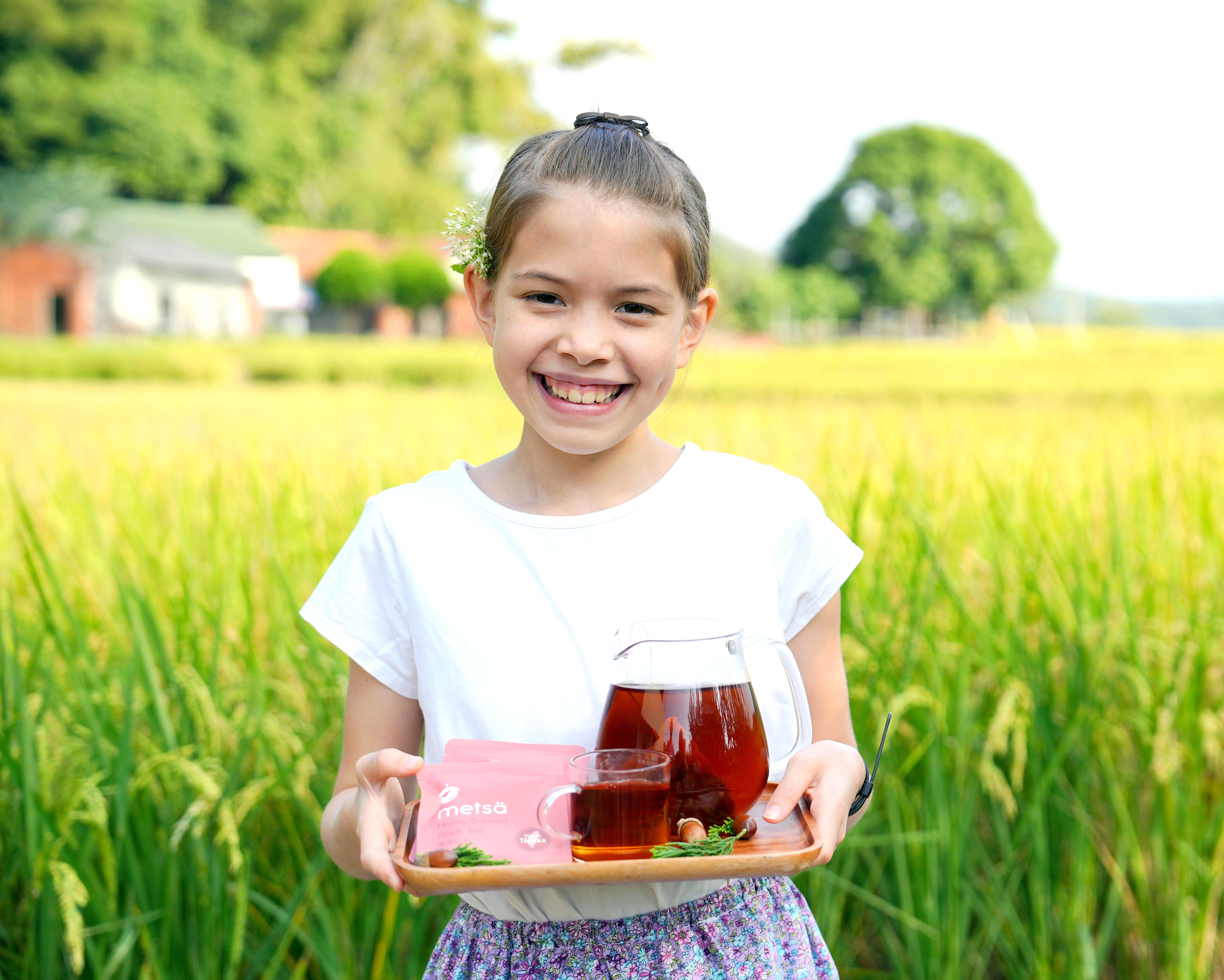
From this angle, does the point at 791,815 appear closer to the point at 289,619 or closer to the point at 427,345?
the point at 289,619

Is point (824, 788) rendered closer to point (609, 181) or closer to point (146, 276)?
point (609, 181)

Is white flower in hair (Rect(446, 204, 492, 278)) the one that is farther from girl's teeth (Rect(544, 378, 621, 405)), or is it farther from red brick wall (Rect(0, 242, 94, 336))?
red brick wall (Rect(0, 242, 94, 336))

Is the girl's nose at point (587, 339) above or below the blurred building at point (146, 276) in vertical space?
below

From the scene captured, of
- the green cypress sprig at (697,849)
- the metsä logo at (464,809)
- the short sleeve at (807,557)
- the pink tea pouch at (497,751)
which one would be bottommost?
the green cypress sprig at (697,849)

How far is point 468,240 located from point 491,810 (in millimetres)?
586

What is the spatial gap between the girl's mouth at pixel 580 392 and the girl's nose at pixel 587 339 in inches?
1.1

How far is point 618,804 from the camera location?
75 cm

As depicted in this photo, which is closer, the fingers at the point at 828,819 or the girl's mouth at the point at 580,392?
the fingers at the point at 828,819

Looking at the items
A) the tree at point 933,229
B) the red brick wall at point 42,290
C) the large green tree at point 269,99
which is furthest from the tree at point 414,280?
the tree at point 933,229

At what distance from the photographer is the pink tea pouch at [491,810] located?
2.55ft

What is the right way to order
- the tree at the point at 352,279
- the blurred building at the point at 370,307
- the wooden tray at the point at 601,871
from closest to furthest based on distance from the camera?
the wooden tray at the point at 601,871, the tree at the point at 352,279, the blurred building at the point at 370,307

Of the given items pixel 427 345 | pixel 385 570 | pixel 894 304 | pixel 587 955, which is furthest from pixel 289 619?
pixel 894 304

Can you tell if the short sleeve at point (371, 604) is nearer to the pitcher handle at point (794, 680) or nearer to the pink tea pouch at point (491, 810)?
the pink tea pouch at point (491, 810)

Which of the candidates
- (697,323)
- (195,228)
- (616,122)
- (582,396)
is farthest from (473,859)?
(195,228)
